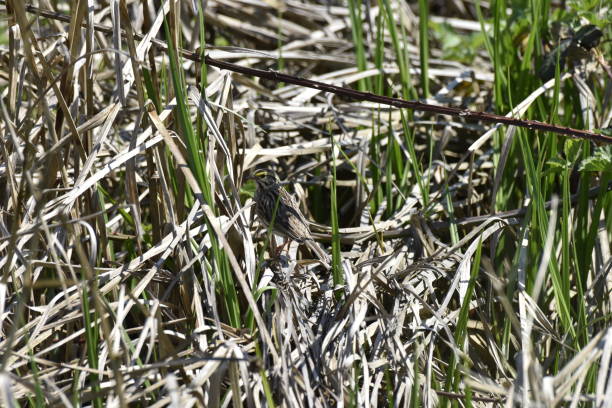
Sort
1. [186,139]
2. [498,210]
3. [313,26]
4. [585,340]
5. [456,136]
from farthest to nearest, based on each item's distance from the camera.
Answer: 1. [313,26]
2. [456,136]
3. [498,210]
4. [585,340]
5. [186,139]

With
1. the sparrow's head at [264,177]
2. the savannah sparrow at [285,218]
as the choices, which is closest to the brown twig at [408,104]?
the savannah sparrow at [285,218]

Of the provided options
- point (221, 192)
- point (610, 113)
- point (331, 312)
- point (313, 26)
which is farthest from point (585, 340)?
point (313, 26)

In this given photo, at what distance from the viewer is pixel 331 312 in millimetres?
2953

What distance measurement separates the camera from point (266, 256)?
344 cm

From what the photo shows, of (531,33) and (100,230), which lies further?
(531,33)

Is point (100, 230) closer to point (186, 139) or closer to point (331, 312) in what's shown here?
point (186, 139)

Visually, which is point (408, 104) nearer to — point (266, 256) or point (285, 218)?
point (285, 218)

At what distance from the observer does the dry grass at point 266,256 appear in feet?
8.31

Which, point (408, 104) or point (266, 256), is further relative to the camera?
point (266, 256)

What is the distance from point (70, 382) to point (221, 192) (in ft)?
3.02

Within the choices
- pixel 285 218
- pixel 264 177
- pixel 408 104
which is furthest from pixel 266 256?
pixel 408 104

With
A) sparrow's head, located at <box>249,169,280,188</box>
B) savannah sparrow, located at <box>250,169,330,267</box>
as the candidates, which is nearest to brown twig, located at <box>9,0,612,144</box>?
savannah sparrow, located at <box>250,169,330,267</box>

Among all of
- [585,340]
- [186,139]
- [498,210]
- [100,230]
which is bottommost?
[585,340]

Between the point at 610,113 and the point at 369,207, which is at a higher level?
the point at 610,113
